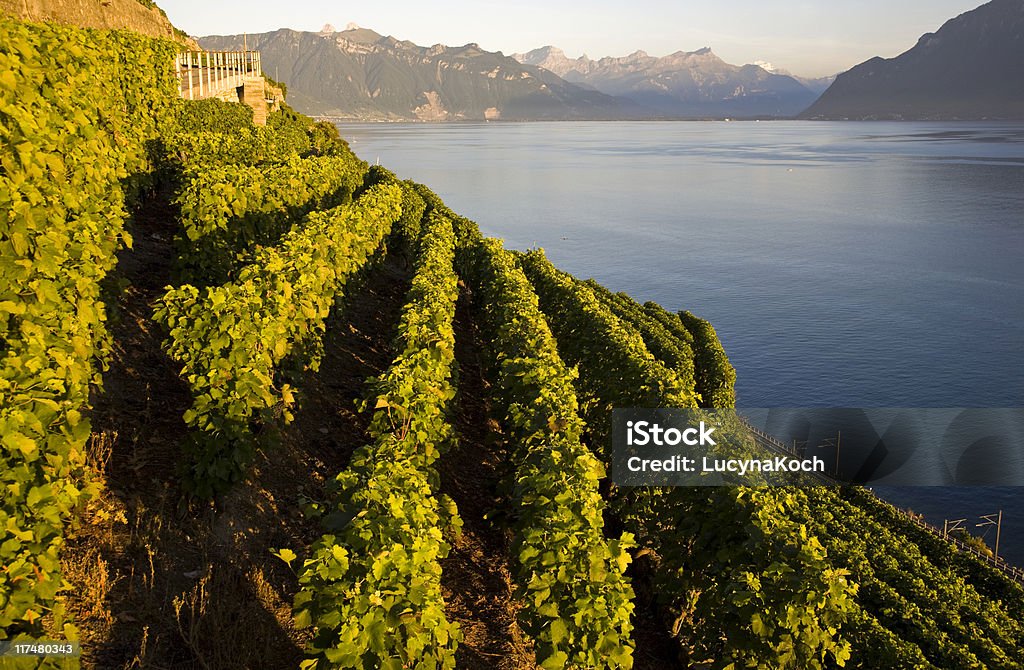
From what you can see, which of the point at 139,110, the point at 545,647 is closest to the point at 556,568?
the point at 545,647

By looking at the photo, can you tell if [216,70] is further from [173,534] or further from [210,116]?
[173,534]

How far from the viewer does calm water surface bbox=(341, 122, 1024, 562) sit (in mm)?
61125

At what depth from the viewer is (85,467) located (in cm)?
972

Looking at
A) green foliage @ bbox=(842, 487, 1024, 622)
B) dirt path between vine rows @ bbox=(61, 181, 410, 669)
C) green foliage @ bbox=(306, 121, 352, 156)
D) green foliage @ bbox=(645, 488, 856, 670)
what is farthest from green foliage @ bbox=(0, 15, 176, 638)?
green foliage @ bbox=(306, 121, 352, 156)

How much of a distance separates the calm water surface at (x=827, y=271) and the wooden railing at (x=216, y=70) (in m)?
46.5

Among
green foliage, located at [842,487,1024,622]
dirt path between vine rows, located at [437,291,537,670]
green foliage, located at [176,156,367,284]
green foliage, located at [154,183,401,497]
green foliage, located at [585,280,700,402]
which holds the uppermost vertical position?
green foliage, located at [176,156,367,284]

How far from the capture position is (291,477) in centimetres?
1292

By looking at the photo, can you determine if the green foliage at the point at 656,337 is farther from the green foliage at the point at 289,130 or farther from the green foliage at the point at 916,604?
the green foliage at the point at 289,130

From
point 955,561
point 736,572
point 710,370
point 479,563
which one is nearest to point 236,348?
point 479,563

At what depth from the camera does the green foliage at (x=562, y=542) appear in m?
8.99

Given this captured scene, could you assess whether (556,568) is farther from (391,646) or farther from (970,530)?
(970,530)

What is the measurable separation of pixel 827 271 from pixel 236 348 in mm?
97154

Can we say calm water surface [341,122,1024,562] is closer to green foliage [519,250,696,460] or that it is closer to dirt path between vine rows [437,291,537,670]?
green foliage [519,250,696,460]

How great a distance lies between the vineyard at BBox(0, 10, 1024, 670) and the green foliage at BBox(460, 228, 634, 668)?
49 mm
